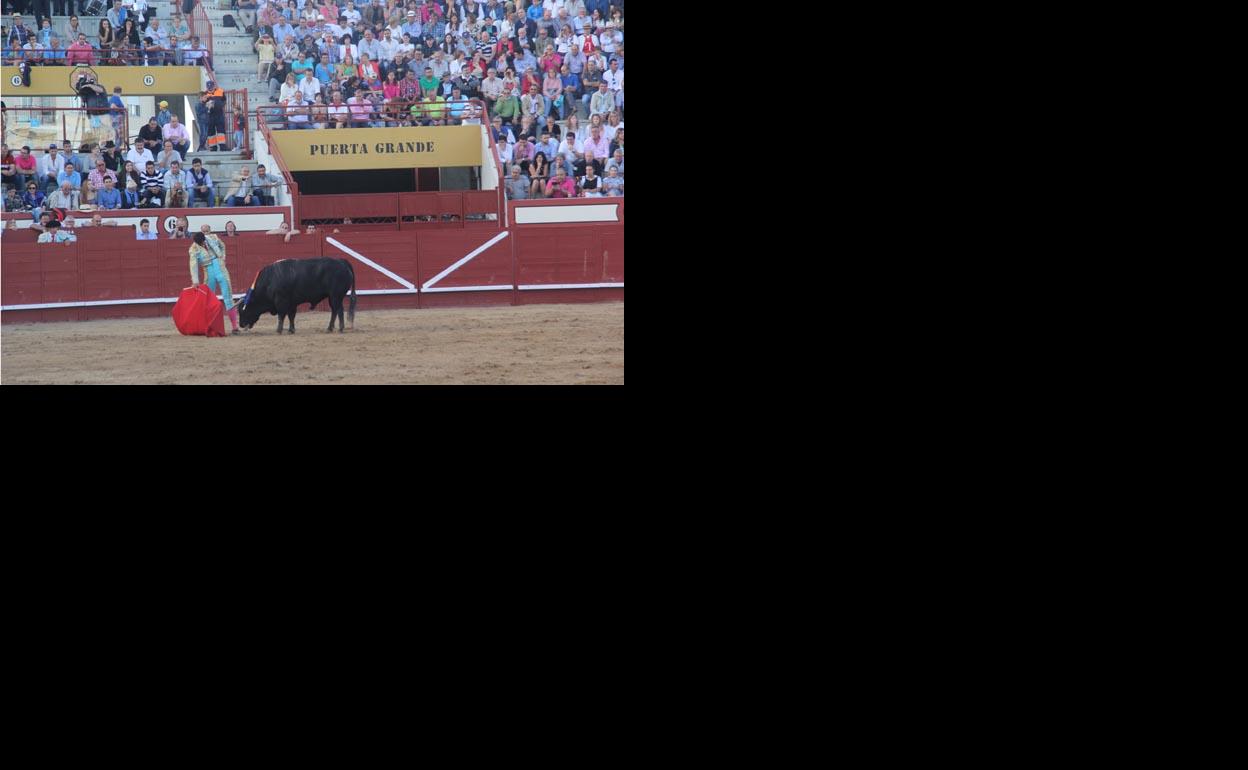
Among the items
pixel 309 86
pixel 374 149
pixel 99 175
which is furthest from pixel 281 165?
pixel 309 86

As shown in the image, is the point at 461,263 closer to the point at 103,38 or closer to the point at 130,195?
the point at 130,195

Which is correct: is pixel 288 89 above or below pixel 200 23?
below

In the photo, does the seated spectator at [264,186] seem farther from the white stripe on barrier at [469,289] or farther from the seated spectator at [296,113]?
the white stripe on barrier at [469,289]

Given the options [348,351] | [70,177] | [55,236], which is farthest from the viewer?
[70,177]

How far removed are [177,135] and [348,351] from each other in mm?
5184

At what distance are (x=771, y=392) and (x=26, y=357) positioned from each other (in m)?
6.62

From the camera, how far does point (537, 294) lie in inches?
420

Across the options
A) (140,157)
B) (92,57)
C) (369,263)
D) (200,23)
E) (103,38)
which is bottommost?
(369,263)

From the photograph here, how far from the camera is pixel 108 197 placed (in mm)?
11078

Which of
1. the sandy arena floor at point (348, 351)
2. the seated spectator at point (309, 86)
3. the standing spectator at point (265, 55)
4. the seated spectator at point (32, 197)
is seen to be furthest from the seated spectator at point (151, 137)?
the sandy arena floor at point (348, 351)

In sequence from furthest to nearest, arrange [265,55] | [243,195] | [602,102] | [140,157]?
[265,55] → [602,102] → [140,157] → [243,195]

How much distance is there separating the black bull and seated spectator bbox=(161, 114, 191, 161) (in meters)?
3.78

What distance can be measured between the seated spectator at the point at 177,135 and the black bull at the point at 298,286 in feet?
12.4

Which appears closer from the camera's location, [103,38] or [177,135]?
[177,135]
